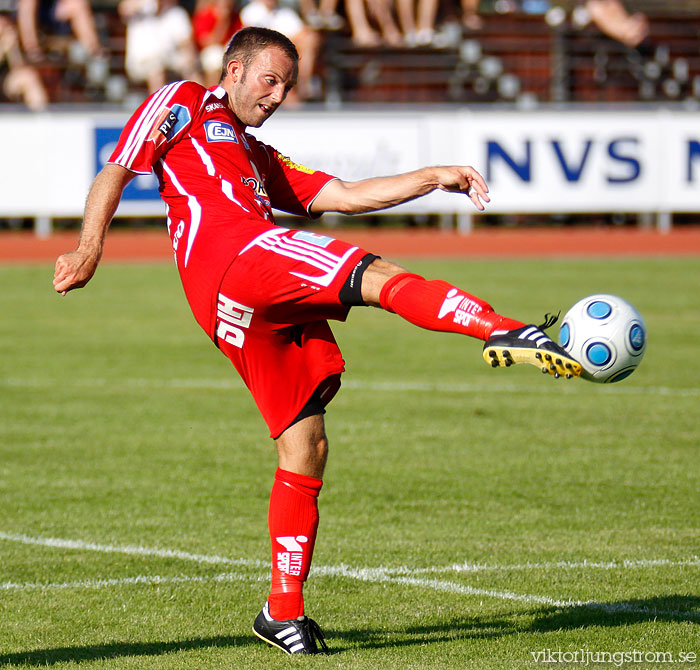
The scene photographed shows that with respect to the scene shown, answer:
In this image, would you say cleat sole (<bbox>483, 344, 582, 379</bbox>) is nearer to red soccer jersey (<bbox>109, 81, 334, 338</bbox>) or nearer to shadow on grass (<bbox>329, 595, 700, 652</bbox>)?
red soccer jersey (<bbox>109, 81, 334, 338</bbox>)

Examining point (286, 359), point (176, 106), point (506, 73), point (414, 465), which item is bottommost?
point (414, 465)

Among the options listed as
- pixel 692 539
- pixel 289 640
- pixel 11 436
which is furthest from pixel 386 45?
pixel 289 640

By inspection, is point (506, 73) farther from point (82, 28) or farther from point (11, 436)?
point (11, 436)

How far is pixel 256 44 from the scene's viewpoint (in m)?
4.55

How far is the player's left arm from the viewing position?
178 inches

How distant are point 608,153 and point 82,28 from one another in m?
9.78

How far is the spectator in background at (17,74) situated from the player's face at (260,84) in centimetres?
1761

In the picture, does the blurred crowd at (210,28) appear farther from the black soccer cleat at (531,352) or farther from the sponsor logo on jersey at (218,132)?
the black soccer cleat at (531,352)

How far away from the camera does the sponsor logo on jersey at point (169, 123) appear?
14.4 ft

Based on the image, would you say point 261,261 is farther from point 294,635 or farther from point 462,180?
point 294,635

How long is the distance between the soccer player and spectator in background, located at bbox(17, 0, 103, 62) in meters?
19.2

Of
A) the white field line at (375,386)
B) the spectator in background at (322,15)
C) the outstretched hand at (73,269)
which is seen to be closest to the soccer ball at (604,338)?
the outstretched hand at (73,269)

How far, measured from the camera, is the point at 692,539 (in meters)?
5.82

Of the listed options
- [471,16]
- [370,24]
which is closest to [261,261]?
[370,24]
